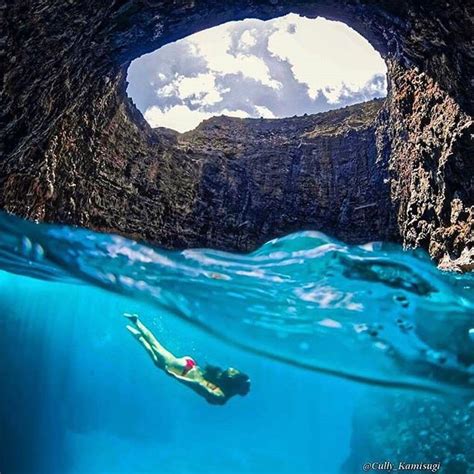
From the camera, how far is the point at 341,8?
5586mm

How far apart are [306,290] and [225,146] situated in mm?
3631

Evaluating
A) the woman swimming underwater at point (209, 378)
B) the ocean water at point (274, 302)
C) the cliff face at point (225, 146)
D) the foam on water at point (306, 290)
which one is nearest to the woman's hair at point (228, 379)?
the woman swimming underwater at point (209, 378)

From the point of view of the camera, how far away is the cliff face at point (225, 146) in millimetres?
4660

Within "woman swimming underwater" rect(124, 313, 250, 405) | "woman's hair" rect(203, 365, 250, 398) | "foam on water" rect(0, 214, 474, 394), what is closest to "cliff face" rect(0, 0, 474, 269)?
"foam on water" rect(0, 214, 474, 394)

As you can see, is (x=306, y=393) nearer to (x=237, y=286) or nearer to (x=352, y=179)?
(x=237, y=286)

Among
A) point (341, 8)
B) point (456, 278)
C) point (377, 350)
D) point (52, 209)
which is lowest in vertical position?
point (377, 350)

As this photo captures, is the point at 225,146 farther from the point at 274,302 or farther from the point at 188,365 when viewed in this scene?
the point at 188,365

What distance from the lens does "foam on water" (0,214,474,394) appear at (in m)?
7.87

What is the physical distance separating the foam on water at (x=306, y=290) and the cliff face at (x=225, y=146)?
541 mm

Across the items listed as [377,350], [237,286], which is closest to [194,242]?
[237,286]

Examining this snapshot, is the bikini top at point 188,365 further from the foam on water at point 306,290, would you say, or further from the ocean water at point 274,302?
the foam on water at point 306,290

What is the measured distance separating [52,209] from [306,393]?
86.1 feet

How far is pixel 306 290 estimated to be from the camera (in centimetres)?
906

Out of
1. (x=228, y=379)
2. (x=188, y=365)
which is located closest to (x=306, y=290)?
(x=228, y=379)
